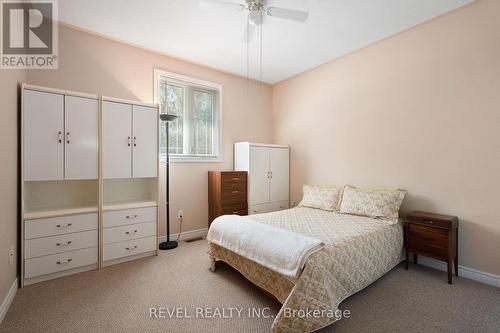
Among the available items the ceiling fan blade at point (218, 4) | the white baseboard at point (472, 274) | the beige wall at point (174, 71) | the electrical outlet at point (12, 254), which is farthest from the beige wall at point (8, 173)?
the white baseboard at point (472, 274)

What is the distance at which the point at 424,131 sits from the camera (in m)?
2.82

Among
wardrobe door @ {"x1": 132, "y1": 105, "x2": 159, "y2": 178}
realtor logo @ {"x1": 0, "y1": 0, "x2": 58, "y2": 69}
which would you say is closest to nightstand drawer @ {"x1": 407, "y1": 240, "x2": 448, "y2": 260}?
wardrobe door @ {"x1": 132, "y1": 105, "x2": 159, "y2": 178}

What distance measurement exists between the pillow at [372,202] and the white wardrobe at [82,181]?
264 cm

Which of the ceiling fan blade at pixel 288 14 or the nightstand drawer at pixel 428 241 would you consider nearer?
the nightstand drawer at pixel 428 241

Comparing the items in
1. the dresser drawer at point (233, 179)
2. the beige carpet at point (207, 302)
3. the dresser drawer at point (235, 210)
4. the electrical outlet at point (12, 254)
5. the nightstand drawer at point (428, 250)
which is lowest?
the beige carpet at point (207, 302)

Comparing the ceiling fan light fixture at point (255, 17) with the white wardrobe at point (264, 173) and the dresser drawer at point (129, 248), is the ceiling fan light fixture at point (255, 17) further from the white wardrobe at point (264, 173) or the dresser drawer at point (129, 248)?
the dresser drawer at point (129, 248)

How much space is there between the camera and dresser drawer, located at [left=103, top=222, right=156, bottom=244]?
2734mm

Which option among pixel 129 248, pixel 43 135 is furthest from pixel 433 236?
pixel 43 135

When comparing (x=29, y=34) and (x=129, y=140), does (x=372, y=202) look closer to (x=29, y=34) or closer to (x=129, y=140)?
(x=129, y=140)

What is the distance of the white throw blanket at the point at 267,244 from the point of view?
5.61 ft

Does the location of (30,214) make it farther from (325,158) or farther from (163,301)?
(325,158)

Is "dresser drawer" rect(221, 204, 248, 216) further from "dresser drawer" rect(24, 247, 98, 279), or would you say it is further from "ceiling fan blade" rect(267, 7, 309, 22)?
"ceiling fan blade" rect(267, 7, 309, 22)

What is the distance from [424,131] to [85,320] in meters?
3.97

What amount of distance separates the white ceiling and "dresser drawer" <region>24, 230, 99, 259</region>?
2545 millimetres
